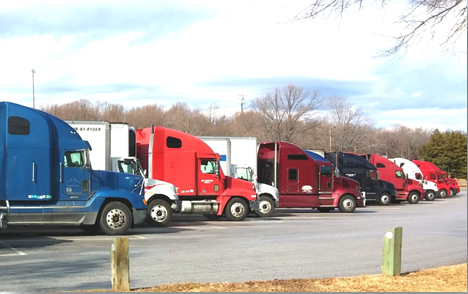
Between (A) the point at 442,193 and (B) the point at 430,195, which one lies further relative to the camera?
(A) the point at 442,193

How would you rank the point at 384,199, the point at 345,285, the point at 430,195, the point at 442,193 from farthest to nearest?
the point at 442,193 → the point at 430,195 → the point at 384,199 → the point at 345,285

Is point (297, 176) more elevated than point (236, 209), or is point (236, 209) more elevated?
point (297, 176)

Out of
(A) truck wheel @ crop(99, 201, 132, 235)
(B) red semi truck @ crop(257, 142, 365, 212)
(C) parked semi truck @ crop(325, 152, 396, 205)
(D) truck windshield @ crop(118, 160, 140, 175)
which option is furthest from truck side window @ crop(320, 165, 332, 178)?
(A) truck wheel @ crop(99, 201, 132, 235)

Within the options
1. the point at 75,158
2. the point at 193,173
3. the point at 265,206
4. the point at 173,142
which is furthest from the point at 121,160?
the point at 265,206

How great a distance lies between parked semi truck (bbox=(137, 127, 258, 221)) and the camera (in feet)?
71.2

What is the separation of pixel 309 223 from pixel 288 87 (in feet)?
104

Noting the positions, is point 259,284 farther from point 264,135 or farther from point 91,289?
point 264,135

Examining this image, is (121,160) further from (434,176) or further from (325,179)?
(434,176)

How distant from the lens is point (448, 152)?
79188 mm

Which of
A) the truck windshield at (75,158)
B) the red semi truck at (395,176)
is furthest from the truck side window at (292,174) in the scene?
the truck windshield at (75,158)

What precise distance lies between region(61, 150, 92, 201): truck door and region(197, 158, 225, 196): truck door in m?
6.48

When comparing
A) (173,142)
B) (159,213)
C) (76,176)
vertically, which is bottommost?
(159,213)

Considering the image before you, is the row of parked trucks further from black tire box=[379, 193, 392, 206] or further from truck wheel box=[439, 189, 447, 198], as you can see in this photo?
truck wheel box=[439, 189, 447, 198]

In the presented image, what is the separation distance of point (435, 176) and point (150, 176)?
31326 mm
